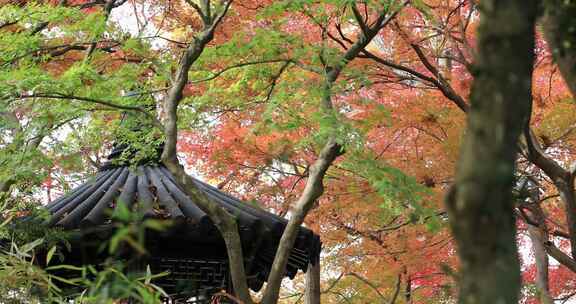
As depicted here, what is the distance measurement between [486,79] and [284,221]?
5728 millimetres

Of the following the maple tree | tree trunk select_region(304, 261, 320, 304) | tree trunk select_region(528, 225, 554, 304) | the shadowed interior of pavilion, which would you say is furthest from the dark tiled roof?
tree trunk select_region(304, 261, 320, 304)

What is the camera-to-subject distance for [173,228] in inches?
253

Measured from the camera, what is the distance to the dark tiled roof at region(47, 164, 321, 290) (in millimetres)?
6559

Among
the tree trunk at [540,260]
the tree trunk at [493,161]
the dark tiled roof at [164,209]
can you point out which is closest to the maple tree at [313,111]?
the tree trunk at [540,260]

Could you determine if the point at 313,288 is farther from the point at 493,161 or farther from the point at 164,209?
the point at 493,161

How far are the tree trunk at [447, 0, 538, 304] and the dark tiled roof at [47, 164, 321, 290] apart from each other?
4.66 metres

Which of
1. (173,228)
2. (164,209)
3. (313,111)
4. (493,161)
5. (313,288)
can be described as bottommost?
(493,161)

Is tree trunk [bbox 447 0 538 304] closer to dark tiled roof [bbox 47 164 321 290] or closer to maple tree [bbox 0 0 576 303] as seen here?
maple tree [bbox 0 0 576 303]

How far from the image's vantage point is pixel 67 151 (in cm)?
870

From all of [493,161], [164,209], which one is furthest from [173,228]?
[493,161]

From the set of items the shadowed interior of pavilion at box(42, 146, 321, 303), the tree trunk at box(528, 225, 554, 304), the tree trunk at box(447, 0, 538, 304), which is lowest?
the tree trunk at box(447, 0, 538, 304)

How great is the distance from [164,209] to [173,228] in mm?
336

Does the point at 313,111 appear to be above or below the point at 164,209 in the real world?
above

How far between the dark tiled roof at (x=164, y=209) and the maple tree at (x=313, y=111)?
0.30 meters
